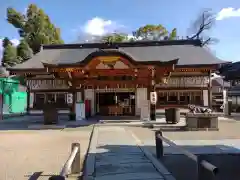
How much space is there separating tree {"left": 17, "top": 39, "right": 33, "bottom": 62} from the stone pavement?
30.0 meters

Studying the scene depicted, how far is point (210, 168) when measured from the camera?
385 centimetres

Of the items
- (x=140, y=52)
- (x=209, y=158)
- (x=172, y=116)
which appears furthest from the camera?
(x=140, y=52)

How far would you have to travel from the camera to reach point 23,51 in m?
36.8

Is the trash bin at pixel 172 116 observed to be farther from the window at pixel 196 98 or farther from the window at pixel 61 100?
the window at pixel 61 100

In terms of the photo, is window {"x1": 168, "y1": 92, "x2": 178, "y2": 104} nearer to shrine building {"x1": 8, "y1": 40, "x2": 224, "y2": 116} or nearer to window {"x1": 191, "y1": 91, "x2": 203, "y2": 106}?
shrine building {"x1": 8, "y1": 40, "x2": 224, "y2": 116}

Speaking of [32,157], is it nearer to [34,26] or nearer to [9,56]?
[9,56]

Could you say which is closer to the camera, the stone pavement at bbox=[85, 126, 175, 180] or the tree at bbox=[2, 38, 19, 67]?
the stone pavement at bbox=[85, 126, 175, 180]

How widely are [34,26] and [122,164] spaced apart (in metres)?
36.8

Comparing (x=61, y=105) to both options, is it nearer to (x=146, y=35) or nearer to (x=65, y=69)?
(x=65, y=69)

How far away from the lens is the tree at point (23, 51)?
36.8 meters

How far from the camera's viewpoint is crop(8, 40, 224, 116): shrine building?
1964 cm

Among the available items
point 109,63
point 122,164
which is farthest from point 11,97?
point 122,164

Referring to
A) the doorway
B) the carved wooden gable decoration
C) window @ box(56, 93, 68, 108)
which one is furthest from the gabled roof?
the carved wooden gable decoration

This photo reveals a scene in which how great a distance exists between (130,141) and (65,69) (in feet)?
29.6
